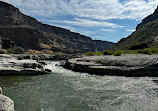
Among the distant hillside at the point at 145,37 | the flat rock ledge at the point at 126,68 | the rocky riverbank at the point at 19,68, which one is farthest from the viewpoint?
the distant hillside at the point at 145,37

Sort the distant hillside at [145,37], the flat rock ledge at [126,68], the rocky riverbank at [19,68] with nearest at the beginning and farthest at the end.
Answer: the rocky riverbank at [19,68] → the flat rock ledge at [126,68] → the distant hillside at [145,37]

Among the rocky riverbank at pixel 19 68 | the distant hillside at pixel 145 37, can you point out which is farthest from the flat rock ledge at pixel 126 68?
the distant hillside at pixel 145 37

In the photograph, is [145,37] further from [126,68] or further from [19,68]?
[19,68]

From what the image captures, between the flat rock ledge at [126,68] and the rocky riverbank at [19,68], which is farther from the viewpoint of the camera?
the flat rock ledge at [126,68]

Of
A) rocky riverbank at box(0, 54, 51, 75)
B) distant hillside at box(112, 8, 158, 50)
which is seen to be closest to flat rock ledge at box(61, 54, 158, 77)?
rocky riverbank at box(0, 54, 51, 75)

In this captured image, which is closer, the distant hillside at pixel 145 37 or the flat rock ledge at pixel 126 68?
the flat rock ledge at pixel 126 68

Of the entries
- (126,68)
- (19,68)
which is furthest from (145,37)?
(19,68)

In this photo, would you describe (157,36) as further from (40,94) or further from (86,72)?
(40,94)

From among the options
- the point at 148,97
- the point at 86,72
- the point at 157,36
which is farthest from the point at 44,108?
the point at 157,36

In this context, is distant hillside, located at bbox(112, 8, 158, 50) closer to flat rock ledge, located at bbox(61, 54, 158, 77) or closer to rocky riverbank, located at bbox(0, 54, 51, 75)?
flat rock ledge, located at bbox(61, 54, 158, 77)

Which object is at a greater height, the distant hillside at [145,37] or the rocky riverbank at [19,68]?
the distant hillside at [145,37]

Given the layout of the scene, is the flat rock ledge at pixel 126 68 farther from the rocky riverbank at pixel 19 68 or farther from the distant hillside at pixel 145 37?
the distant hillside at pixel 145 37

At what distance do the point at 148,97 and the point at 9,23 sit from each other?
21217cm

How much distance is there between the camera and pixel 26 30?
626 feet
